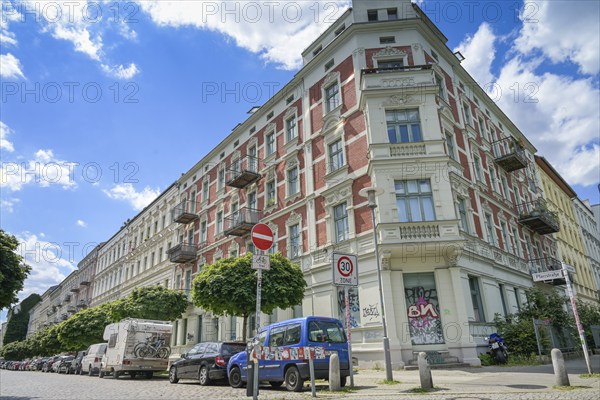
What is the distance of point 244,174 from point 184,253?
9.57 metres

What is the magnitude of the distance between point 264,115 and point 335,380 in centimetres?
2158

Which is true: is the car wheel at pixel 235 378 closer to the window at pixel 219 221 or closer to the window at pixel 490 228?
the window at pixel 490 228

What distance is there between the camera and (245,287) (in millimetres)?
17562

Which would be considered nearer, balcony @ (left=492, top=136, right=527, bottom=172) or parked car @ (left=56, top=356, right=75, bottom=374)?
balcony @ (left=492, top=136, right=527, bottom=172)

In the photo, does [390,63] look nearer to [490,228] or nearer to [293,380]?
[490,228]

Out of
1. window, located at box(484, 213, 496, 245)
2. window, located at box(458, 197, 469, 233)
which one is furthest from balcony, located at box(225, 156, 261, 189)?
window, located at box(484, 213, 496, 245)

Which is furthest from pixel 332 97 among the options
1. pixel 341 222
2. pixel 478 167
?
pixel 478 167

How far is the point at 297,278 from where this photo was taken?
18484 millimetres

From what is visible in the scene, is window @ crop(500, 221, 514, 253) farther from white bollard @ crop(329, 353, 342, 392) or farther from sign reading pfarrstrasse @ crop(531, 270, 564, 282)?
white bollard @ crop(329, 353, 342, 392)

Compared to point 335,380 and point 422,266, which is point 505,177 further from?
point 335,380

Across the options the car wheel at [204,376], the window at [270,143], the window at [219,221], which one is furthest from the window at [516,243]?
the window at [219,221]

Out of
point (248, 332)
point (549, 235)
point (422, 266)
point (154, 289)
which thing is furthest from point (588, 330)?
point (154, 289)

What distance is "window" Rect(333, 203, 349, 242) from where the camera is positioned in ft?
64.6

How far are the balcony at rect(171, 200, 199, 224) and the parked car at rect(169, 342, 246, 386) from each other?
64.1ft
